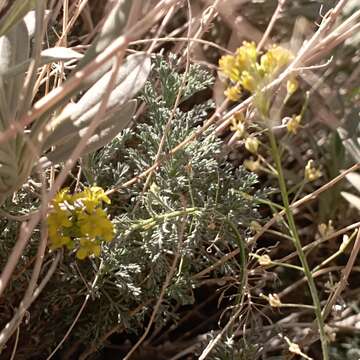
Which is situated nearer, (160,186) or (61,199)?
(61,199)

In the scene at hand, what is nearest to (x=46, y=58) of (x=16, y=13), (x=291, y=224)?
(x=16, y=13)

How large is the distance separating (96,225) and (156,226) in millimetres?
151

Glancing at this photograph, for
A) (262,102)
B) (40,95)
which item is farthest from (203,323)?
(262,102)

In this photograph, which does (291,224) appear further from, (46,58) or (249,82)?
(46,58)

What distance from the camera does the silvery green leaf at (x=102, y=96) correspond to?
0.76 metres

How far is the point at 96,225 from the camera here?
2.58 ft

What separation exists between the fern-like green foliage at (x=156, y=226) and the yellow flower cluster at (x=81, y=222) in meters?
0.11

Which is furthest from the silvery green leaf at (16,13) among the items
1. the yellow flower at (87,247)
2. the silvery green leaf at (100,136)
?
the yellow flower at (87,247)

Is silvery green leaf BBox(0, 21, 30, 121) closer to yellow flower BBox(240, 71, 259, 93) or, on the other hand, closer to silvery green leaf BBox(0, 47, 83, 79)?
silvery green leaf BBox(0, 47, 83, 79)

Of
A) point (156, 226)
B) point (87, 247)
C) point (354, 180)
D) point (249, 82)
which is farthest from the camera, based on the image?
point (354, 180)

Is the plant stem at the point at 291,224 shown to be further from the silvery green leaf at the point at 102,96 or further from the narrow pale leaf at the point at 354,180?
the narrow pale leaf at the point at 354,180

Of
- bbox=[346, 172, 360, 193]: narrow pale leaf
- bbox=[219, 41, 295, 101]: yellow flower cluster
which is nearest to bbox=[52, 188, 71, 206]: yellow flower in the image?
bbox=[219, 41, 295, 101]: yellow flower cluster

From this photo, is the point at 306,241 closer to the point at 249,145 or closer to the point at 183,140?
the point at 183,140

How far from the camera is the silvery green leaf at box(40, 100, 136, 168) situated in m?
0.79
